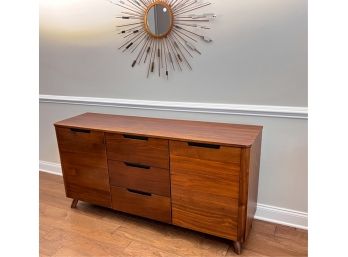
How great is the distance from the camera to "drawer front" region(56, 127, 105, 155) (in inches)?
75.8

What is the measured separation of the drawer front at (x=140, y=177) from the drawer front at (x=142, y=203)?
0.04 meters

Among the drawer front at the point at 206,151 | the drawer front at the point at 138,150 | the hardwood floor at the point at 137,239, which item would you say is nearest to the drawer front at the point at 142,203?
the hardwood floor at the point at 137,239

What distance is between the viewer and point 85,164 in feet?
6.69

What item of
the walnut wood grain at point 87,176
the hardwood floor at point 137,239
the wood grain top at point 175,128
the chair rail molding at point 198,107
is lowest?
the hardwood floor at point 137,239

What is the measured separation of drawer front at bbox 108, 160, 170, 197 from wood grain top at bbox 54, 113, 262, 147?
24cm

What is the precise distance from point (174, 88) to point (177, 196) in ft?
2.71

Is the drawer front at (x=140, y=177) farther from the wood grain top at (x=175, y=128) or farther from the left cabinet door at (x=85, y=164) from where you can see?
the wood grain top at (x=175, y=128)

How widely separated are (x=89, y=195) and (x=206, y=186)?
39.3 inches

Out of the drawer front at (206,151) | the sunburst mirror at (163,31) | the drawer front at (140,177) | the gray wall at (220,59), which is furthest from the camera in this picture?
the sunburst mirror at (163,31)

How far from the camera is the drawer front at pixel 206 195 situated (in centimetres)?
156

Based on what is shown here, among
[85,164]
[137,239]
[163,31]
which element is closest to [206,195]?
[137,239]
